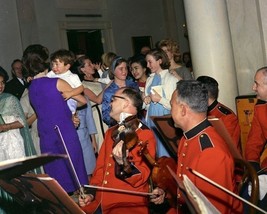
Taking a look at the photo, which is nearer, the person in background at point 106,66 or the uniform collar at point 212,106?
the uniform collar at point 212,106

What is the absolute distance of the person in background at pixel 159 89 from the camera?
15.6 ft

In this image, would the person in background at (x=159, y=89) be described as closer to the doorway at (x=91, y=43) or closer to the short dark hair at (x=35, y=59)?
the short dark hair at (x=35, y=59)

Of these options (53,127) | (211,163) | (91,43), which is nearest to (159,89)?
(53,127)

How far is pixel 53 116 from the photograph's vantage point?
457 centimetres

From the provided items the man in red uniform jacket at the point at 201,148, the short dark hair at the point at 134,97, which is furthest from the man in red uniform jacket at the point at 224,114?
the man in red uniform jacket at the point at 201,148

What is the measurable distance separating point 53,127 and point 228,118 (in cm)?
170

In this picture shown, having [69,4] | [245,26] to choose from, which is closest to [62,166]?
[245,26]

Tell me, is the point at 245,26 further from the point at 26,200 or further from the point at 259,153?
the point at 26,200

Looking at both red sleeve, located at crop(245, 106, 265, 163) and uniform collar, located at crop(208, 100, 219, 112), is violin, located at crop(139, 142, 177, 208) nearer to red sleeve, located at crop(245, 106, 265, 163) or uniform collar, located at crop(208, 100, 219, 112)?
red sleeve, located at crop(245, 106, 265, 163)

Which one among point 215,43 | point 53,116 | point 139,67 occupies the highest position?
point 215,43

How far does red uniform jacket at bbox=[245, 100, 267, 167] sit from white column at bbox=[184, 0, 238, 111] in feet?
4.83

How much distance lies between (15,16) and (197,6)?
5.70 metres

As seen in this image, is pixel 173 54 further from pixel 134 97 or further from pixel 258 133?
pixel 134 97

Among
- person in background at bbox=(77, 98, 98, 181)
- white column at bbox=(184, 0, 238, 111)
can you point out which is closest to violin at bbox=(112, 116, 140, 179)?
person in background at bbox=(77, 98, 98, 181)
